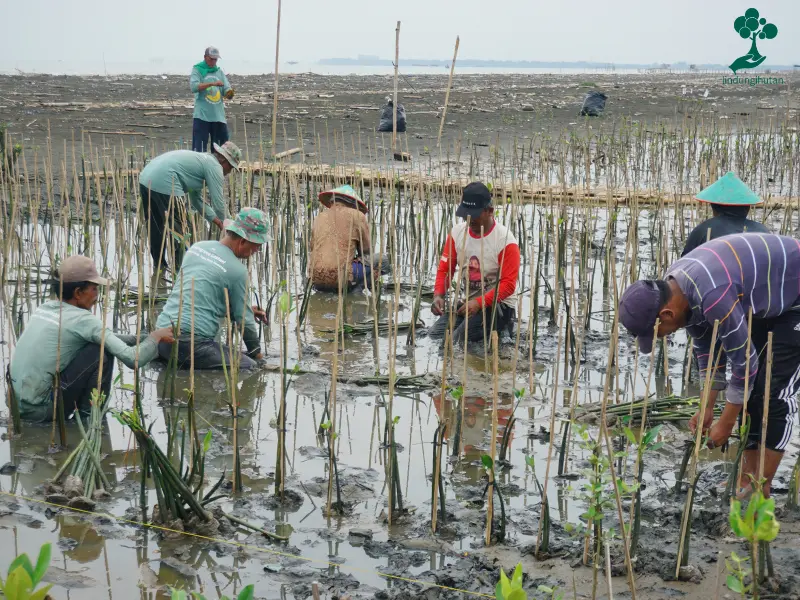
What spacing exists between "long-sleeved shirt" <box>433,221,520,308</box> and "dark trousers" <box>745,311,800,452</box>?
2185 millimetres

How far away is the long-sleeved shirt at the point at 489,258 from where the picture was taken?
17.7ft

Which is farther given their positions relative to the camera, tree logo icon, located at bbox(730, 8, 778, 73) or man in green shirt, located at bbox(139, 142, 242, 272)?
tree logo icon, located at bbox(730, 8, 778, 73)

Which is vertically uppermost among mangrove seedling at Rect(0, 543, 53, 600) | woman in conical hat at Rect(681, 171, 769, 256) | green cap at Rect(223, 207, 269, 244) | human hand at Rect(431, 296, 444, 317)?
woman in conical hat at Rect(681, 171, 769, 256)

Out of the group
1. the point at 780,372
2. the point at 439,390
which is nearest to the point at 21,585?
the point at 780,372

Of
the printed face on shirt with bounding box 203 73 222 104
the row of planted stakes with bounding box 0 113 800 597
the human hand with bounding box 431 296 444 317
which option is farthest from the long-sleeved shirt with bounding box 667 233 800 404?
the printed face on shirt with bounding box 203 73 222 104

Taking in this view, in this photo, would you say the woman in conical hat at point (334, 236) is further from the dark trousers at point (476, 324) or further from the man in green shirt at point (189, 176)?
the dark trousers at point (476, 324)

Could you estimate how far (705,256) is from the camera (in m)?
2.98

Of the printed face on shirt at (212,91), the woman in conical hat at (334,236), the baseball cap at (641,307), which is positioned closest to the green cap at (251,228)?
the woman in conical hat at (334,236)

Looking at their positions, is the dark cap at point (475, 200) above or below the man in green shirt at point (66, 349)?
above

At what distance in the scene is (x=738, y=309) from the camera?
116 inches

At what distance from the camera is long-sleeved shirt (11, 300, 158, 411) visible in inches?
157

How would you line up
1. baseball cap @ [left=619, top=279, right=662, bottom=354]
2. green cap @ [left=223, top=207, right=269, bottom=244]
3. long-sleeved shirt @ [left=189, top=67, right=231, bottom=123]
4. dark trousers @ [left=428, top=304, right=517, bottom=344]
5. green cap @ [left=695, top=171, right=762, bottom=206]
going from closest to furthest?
1. baseball cap @ [left=619, top=279, right=662, bottom=354]
2. green cap @ [left=695, top=171, right=762, bottom=206]
3. green cap @ [left=223, top=207, right=269, bottom=244]
4. dark trousers @ [left=428, top=304, right=517, bottom=344]
5. long-sleeved shirt @ [left=189, top=67, right=231, bottom=123]

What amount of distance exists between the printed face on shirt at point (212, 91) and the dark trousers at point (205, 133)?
1.07 feet

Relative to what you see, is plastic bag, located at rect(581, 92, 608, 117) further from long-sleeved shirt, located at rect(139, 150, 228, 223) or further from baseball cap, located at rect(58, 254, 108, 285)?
baseball cap, located at rect(58, 254, 108, 285)
